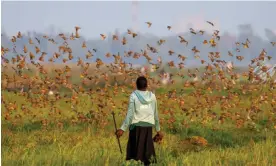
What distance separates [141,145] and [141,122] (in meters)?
0.52

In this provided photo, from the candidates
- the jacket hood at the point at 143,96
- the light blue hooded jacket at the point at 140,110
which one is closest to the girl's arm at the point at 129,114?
the light blue hooded jacket at the point at 140,110

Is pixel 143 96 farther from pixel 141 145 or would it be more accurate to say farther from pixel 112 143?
pixel 112 143

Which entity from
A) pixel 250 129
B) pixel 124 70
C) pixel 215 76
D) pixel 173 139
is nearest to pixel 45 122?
pixel 124 70

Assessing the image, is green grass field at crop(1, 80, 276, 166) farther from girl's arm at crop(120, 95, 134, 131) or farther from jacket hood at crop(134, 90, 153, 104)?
jacket hood at crop(134, 90, 153, 104)

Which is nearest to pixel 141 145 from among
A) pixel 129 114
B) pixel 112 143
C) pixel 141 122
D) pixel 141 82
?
pixel 141 122

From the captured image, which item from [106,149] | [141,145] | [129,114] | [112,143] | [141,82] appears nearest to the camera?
[141,82]

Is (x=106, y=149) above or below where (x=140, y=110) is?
below

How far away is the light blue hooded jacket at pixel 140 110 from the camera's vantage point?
10.3m

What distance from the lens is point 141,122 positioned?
10539 mm

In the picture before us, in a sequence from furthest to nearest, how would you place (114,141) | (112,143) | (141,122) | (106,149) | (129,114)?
(114,141) → (112,143) → (106,149) → (141,122) → (129,114)

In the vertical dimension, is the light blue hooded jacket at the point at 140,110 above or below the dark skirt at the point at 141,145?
above

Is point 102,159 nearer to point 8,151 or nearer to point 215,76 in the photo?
point 8,151

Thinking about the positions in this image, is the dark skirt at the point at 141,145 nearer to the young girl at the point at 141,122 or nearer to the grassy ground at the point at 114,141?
the young girl at the point at 141,122

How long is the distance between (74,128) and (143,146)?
21.8ft
